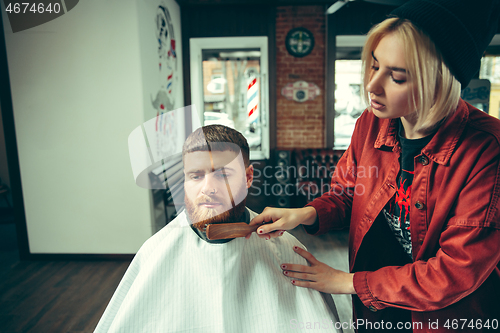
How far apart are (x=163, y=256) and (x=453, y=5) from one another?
1023 mm

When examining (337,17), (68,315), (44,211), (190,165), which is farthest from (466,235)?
(337,17)

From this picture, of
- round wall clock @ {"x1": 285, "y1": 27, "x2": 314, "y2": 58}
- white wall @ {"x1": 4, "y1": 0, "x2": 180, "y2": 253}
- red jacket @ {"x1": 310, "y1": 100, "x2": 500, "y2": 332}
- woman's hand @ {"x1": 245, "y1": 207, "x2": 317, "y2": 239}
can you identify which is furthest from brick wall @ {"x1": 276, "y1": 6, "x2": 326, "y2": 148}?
woman's hand @ {"x1": 245, "y1": 207, "x2": 317, "y2": 239}

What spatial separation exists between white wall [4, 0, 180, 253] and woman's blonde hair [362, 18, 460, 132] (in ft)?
6.62

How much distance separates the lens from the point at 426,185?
73 cm

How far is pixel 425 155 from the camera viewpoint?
731 millimetres

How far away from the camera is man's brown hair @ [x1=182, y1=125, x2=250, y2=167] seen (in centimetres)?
76

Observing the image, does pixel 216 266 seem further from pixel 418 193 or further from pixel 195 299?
pixel 418 193

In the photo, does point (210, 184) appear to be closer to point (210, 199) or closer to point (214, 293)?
point (210, 199)

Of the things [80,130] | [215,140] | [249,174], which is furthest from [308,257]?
[80,130]

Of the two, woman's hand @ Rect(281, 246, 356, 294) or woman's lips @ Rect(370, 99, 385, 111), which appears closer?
woman's lips @ Rect(370, 99, 385, 111)

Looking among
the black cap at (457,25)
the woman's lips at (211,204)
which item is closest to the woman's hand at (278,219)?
the woman's lips at (211,204)

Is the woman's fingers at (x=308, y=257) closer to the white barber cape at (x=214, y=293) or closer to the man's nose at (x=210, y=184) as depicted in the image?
the white barber cape at (x=214, y=293)

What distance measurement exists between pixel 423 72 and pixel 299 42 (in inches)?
158

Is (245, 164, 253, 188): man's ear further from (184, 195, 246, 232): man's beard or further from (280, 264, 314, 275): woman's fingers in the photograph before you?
(280, 264, 314, 275): woman's fingers
